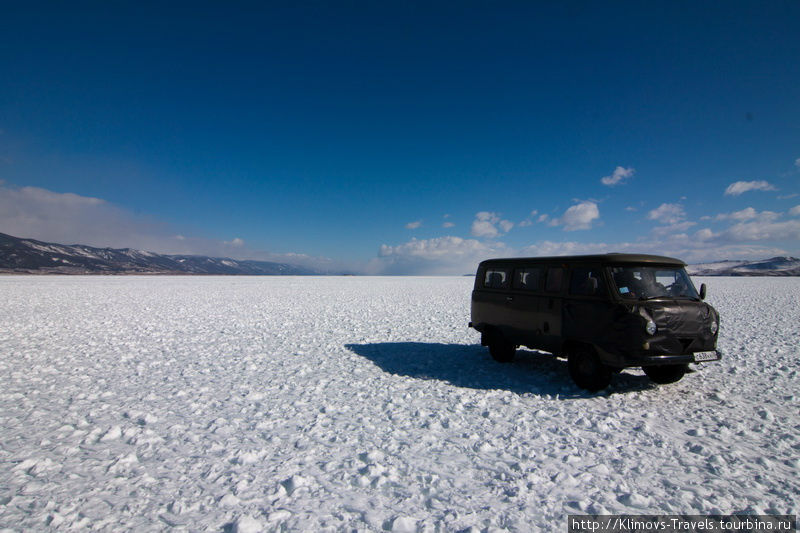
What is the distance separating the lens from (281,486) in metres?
4.14

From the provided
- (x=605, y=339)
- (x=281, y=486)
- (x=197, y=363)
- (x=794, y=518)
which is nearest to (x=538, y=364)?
(x=605, y=339)

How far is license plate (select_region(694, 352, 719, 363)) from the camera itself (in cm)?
667

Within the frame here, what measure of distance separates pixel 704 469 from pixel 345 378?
20.5 feet

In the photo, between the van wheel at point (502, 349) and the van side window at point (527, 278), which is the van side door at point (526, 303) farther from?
the van wheel at point (502, 349)

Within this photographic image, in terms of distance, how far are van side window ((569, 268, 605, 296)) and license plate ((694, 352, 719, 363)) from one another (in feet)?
6.23

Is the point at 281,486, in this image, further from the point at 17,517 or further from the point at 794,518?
the point at 794,518

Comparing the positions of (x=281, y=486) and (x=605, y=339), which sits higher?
(x=605, y=339)

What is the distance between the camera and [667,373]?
7727mm

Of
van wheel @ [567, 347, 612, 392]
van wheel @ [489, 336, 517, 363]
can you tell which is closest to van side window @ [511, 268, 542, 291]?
van wheel @ [489, 336, 517, 363]

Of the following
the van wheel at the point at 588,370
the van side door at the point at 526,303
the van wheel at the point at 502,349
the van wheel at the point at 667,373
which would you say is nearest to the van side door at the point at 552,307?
the van side door at the point at 526,303

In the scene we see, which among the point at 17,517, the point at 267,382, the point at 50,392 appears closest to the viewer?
the point at 17,517

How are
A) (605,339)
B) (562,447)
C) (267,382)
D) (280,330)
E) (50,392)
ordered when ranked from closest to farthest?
(562,447)
(605,339)
(50,392)
(267,382)
(280,330)

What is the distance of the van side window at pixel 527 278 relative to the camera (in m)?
8.48

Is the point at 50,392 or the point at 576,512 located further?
the point at 50,392
